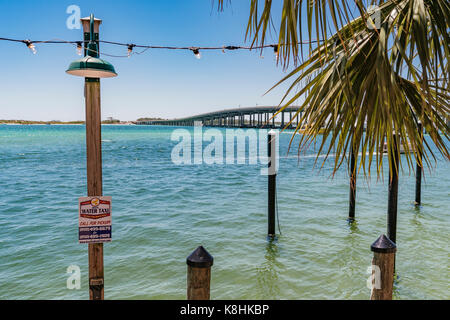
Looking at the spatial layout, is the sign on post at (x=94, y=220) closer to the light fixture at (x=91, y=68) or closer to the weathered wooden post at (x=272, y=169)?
the light fixture at (x=91, y=68)

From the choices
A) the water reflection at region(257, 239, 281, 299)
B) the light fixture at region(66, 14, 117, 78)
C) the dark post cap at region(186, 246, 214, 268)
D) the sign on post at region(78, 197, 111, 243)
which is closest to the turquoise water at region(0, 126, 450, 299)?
the water reflection at region(257, 239, 281, 299)

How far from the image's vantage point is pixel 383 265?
14.2ft

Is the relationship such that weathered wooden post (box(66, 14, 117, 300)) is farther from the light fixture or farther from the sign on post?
the sign on post

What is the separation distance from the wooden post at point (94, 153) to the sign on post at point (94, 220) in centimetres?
11

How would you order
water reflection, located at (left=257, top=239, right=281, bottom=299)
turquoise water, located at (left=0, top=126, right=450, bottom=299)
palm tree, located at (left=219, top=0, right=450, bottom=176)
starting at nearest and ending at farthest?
palm tree, located at (left=219, top=0, right=450, bottom=176) < water reflection, located at (left=257, top=239, right=281, bottom=299) < turquoise water, located at (left=0, top=126, right=450, bottom=299)

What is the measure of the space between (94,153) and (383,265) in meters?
3.80

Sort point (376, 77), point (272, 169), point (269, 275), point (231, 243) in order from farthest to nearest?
1. point (231, 243)
2. point (272, 169)
3. point (269, 275)
4. point (376, 77)

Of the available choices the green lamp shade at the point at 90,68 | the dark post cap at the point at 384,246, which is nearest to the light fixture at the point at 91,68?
the green lamp shade at the point at 90,68

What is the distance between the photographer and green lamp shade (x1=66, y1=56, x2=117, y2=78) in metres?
4.23

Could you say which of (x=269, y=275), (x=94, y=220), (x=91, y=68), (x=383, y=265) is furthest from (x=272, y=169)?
(x=91, y=68)

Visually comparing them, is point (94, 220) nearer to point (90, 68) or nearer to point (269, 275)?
point (90, 68)

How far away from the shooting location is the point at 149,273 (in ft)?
28.6

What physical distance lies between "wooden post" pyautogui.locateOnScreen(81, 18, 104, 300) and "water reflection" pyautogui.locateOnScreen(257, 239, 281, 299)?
3.94 meters

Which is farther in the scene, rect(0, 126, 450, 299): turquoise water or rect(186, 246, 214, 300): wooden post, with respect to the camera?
rect(0, 126, 450, 299): turquoise water
